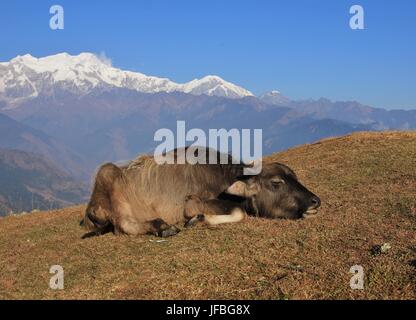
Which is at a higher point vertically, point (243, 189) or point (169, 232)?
point (243, 189)

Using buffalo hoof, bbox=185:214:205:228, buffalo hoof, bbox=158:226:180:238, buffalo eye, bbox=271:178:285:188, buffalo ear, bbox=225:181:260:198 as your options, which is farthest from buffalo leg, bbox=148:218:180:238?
buffalo eye, bbox=271:178:285:188

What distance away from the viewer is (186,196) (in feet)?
45.6

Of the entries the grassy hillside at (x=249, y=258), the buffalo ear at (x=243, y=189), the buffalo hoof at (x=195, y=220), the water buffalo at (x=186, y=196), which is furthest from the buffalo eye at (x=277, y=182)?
the buffalo hoof at (x=195, y=220)

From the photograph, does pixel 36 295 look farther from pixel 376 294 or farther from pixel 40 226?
pixel 40 226

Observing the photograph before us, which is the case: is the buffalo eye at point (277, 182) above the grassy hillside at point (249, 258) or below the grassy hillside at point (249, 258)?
above

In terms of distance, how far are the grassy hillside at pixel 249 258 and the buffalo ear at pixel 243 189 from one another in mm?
794

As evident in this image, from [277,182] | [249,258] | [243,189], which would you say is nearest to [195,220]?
[243,189]

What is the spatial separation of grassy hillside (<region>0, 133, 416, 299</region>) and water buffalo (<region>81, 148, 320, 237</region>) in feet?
1.66

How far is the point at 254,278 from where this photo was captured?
29.3 feet

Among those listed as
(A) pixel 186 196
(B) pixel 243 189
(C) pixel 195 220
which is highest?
(B) pixel 243 189

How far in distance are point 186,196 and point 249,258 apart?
13.9 feet

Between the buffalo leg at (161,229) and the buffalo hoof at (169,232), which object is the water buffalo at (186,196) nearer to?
the buffalo leg at (161,229)

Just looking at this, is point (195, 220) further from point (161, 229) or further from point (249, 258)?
point (249, 258)

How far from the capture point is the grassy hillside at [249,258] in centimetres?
843
